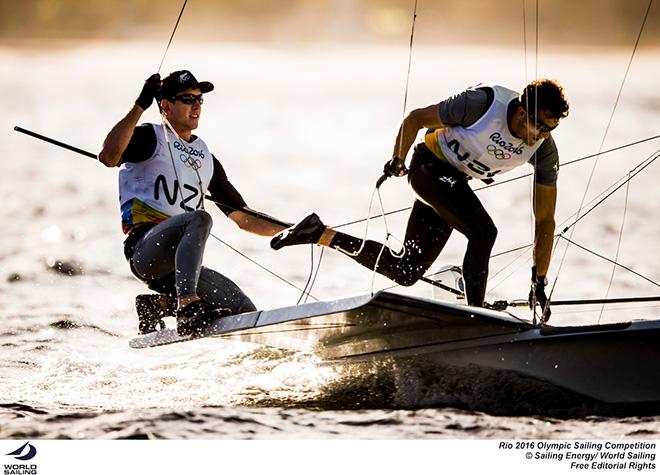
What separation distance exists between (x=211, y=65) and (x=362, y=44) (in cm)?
195

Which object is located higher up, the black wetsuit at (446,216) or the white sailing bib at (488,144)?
the white sailing bib at (488,144)

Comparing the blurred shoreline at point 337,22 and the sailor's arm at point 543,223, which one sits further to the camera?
the blurred shoreline at point 337,22

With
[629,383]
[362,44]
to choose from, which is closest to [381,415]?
[629,383]

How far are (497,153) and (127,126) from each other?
3.91 ft

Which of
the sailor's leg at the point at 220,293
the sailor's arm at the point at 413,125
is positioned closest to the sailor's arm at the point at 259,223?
the sailor's leg at the point at 220,293

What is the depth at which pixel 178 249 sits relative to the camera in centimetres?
354

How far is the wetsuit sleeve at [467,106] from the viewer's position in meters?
3.75

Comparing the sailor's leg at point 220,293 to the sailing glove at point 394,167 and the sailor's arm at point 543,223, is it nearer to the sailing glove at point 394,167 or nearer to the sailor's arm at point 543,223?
the sailing glove at point 394,167

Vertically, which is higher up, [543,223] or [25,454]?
[543,223]

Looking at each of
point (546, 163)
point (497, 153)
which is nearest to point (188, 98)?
point (497, 153)

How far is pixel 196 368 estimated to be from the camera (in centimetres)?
436

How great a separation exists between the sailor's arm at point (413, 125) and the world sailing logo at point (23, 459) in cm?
141

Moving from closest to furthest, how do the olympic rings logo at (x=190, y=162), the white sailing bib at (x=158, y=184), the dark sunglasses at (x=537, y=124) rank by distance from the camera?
the dark sunglasses at (x=537, y=124) → the white sailing bib at (x=158, y=184) → the olympic rings logo at (x=190, y=162)

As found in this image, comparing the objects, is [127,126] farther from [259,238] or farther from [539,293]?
[259,238]
